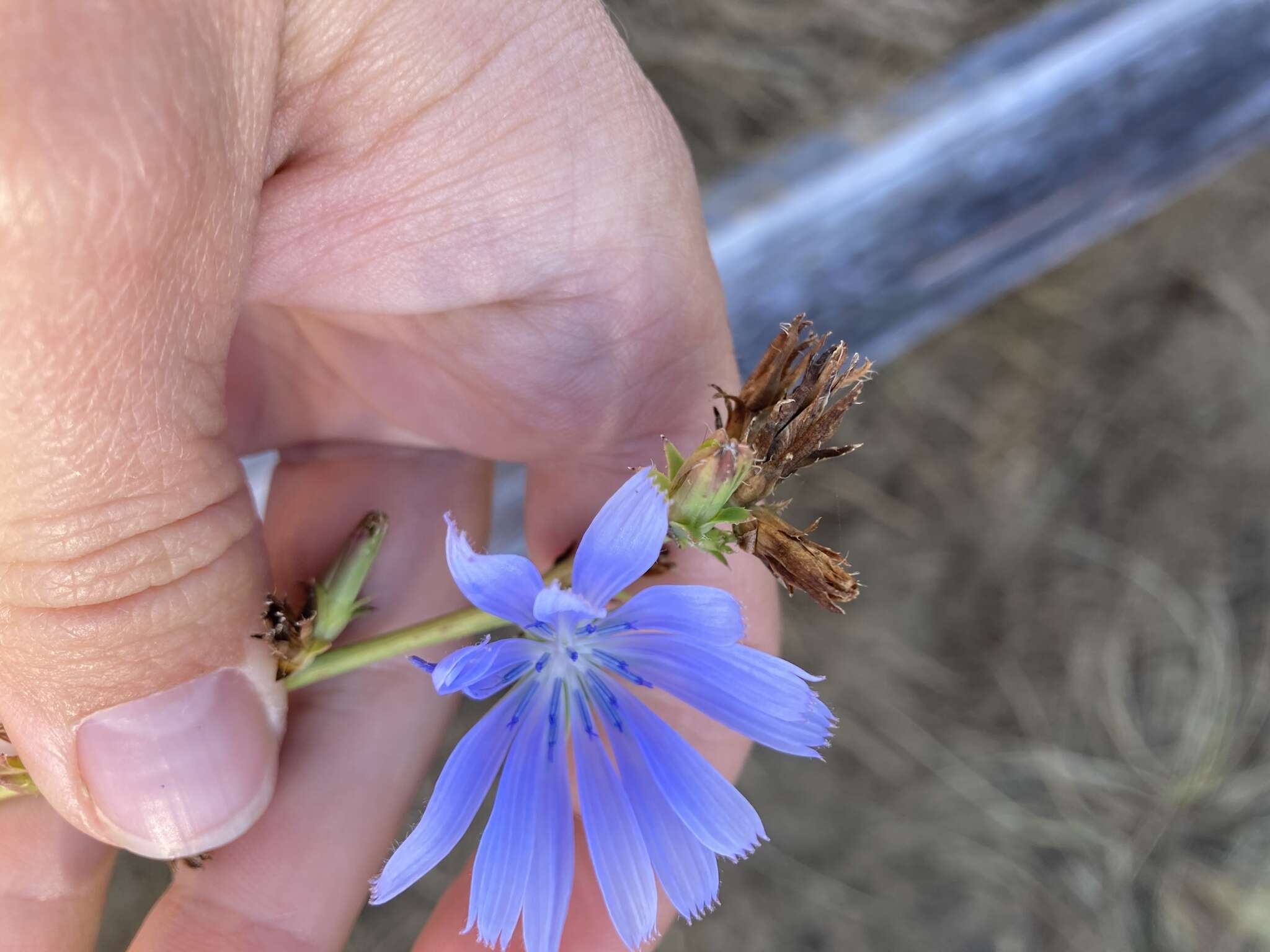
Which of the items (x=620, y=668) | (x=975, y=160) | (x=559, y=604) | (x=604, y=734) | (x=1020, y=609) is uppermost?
(x=559, y=604)

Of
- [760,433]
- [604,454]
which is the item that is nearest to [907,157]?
[604,454]

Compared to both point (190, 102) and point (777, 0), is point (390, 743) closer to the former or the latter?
point (190, 102)

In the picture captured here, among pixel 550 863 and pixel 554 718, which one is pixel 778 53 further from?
pixel 550 863

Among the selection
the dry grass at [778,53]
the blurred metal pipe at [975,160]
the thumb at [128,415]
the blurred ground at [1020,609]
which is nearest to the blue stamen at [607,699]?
the thumb at [128,415]

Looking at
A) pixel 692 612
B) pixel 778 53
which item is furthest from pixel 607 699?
pixel 778 53

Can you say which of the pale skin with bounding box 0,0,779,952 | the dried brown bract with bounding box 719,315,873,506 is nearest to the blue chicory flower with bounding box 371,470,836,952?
the dried brown bract with bounding box 719,315,873,506
